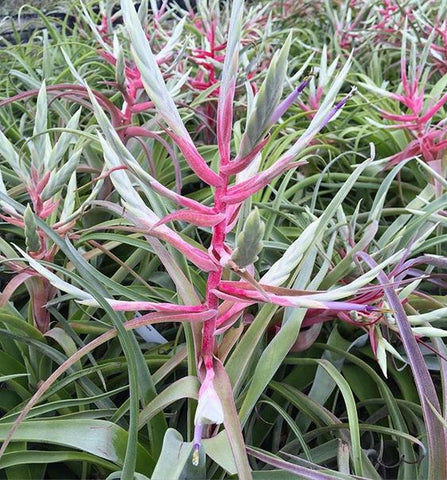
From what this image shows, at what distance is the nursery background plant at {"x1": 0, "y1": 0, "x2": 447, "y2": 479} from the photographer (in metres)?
0.42

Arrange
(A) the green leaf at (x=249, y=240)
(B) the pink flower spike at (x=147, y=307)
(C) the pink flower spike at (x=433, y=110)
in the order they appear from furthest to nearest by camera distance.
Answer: (C) the pink flower spike at (x=433, y=110), (B) the pink flower spike at (x=147, y=307), (A) the green leaf at (x=249, y=240)

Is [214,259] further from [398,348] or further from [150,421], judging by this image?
[398,348]

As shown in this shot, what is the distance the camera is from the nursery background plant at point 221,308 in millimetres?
419

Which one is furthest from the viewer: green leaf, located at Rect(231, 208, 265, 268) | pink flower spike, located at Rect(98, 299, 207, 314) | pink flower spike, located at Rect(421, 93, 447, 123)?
pink flower spike, located at Rect(421, 93, 447, 123)

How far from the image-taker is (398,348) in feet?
2.23

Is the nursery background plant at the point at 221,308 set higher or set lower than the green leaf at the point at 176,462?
higher

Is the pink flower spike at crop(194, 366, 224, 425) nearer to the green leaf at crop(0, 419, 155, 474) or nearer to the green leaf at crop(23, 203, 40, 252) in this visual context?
the green leaf at crop(0, 419, 155, 474)

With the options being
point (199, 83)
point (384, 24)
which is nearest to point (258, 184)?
point (199, 83)

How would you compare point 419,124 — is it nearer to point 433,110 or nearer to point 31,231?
point 433,110

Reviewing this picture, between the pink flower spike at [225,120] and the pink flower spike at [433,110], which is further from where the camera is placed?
the pink flower spike at [433,110]

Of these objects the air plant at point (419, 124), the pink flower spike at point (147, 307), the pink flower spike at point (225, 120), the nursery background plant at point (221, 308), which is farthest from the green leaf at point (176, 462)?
the air plant at point (419, 124)

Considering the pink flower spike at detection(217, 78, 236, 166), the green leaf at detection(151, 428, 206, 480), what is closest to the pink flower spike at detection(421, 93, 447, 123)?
the pink flower spike at detection(217, 78, 236, 166)

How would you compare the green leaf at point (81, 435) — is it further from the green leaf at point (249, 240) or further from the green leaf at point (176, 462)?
the green leaf at point (249, 240)

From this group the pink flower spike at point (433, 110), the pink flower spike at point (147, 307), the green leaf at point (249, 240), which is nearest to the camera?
the green leaf at point (249, 240)
